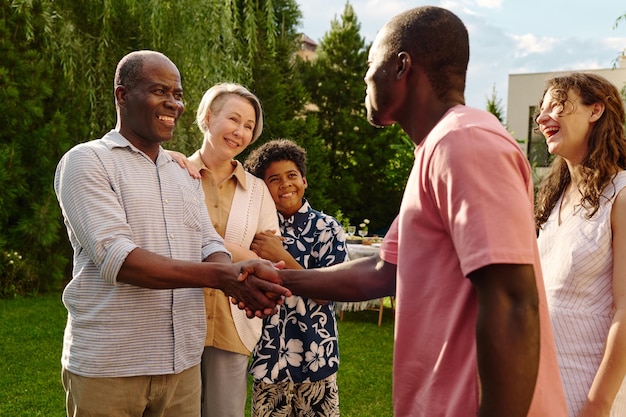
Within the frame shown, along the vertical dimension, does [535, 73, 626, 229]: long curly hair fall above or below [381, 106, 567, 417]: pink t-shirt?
above

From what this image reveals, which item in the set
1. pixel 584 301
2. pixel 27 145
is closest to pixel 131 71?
pixel 584 301

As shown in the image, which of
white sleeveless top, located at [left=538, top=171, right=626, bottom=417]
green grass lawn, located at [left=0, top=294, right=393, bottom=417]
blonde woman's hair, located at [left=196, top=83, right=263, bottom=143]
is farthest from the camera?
green grass lawn, located at [left=0, top=294, right=393, bottom=417]

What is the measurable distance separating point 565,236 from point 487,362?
118cm

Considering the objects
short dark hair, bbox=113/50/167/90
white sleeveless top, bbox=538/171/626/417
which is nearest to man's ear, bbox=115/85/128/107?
short dark hair, bbox=113/50/167/90

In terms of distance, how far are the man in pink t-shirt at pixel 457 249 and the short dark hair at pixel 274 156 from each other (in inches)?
75.3

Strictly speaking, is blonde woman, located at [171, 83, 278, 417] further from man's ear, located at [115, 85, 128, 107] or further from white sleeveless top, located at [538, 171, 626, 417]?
white sleeveless top, located at [538, 171, 626, 417]

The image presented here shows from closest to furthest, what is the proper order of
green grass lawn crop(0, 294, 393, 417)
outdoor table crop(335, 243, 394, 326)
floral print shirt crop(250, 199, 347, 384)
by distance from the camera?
floral print shirt crop(250, 199, 347, 384)
green grass lawn crop(0, 294, 393, 417)
outdoor table crop(335, 243, 394, 326)

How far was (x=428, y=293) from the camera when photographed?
57.1 inches

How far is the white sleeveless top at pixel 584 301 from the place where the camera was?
219cm

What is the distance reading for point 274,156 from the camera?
3602 millimetres

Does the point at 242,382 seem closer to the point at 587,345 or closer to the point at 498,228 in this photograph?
the point at 587,345

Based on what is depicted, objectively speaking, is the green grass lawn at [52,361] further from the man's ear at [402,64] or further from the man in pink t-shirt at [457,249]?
the man's ear at [402,64]

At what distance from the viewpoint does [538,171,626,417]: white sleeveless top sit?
7.18ft

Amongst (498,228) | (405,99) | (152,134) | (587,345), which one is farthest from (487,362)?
(152,134)
